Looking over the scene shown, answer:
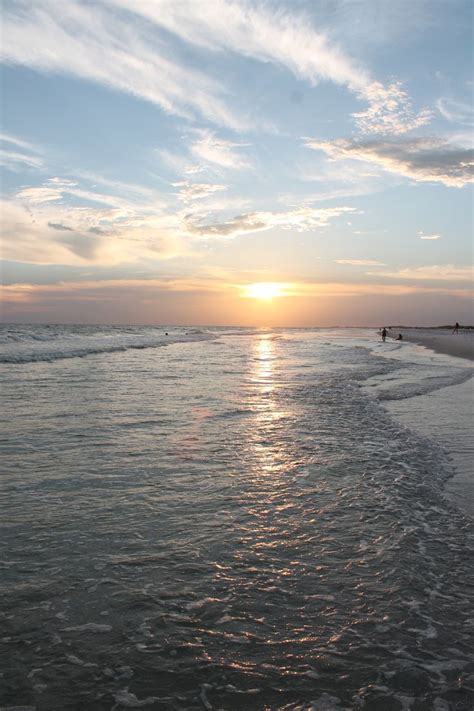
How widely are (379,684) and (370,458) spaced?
6395 millimetres

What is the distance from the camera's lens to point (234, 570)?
16.9 feet

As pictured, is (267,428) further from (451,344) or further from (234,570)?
(451,344)

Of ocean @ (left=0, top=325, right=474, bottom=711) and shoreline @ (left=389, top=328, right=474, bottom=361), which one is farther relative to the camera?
shoreline @ (left=389, top=328, right=474, bottom=361)

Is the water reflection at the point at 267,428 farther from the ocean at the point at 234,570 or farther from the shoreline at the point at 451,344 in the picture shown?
the shoreline at the point at 451,344

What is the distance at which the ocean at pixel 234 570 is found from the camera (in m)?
3.60

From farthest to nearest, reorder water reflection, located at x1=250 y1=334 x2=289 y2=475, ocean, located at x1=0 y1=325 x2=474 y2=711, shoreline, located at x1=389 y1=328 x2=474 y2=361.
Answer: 1. shoreline, located at x1=389 y1=328 x2=474 y2=361
2. water reflection, located at x1=250 y1=334 x2=289 y2=475
3. ocean, located at x1=0 y1=325 x2=474 y2=711

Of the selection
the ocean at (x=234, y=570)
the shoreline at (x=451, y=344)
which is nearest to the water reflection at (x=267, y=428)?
the ocean at (x=234, y=570)

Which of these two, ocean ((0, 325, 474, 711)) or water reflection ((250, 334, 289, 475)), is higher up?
water reflection ((250, 334, 289, 475))

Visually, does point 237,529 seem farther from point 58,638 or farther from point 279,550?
point 58,638

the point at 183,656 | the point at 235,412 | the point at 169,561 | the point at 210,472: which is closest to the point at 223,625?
the point at 183,656

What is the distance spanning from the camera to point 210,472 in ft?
27.9

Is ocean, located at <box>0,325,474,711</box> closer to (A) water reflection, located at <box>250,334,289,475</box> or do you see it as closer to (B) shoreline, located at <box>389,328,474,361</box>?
(A) water reflection, located at <box>250,334,289,475</box>

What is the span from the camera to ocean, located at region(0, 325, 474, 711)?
142 inches

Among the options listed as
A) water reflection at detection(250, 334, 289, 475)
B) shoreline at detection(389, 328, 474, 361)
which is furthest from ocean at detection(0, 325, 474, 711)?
shoreline at detection(389, 328, 474, 361)
